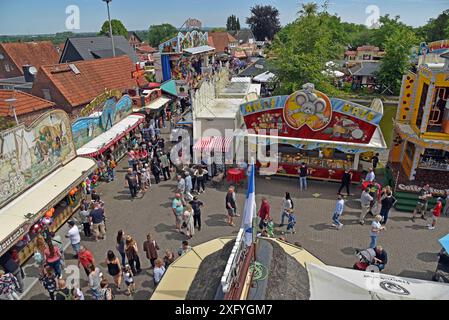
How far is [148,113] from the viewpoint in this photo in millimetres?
20453

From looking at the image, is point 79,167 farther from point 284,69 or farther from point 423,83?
point 284,69

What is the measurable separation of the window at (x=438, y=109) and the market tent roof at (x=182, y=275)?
1128cm

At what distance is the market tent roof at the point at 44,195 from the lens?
878 centimetres

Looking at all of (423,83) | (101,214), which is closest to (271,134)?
(423,83)

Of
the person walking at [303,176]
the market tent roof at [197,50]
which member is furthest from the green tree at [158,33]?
the person walking at [303,176]

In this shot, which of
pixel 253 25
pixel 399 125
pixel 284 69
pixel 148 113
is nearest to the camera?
pixel 399 125

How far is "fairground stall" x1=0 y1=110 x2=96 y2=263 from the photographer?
9.05m

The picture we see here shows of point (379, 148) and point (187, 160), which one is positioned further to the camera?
point (187, 160)

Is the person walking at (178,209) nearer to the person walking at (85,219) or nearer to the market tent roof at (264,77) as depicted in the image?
the person walking at (85,219)

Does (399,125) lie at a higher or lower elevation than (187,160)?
higher

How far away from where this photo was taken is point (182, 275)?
19.7ft

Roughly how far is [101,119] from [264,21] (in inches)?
2962

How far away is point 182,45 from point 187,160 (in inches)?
607

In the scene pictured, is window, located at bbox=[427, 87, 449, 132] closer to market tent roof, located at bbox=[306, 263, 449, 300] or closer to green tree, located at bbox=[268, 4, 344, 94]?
market tent roof, located at bbox=[306, 263, 449, 300]
